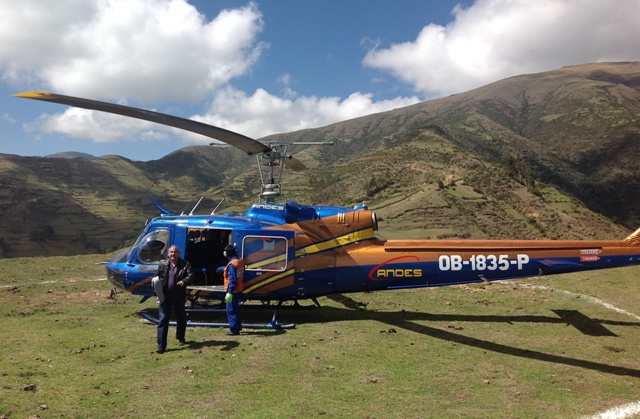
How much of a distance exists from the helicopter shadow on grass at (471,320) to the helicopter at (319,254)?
808 millimetres

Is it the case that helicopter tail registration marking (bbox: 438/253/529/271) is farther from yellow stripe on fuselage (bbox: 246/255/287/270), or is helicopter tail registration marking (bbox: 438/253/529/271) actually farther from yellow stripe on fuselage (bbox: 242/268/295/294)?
yellow stripe on fuselage (bbox: 246/255/287/270)

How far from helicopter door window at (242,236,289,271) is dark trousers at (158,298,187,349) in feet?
7.11

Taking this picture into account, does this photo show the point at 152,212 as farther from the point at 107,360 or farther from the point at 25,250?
the point at 107,360

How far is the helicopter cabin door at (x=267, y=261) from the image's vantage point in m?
9.11

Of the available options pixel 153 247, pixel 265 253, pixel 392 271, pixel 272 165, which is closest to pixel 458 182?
pixel 392 271

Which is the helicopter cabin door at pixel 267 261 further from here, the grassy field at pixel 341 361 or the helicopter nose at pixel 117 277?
the helicopter nose at pixel 117 277

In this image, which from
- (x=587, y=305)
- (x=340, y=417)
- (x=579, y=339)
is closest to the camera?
(x=340, y=417)

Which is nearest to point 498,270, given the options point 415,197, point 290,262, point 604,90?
point 290,262

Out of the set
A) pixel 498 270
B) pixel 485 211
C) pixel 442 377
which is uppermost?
pixel 485 211

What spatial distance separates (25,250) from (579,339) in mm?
129352

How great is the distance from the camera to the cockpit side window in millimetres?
9320

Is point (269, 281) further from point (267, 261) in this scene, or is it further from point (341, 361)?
point (341, 361)

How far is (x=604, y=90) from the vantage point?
14512 cm

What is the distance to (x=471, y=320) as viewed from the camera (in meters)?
9.41
